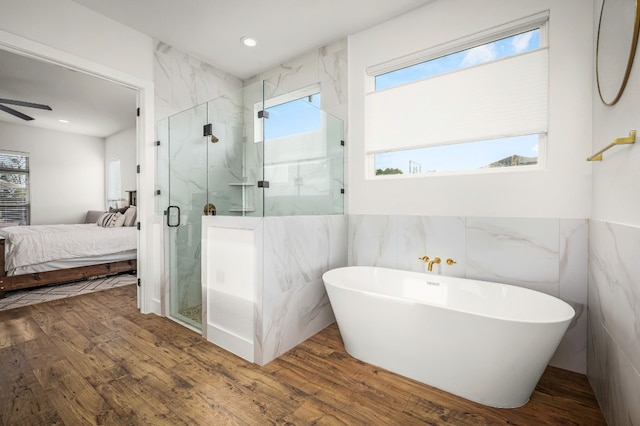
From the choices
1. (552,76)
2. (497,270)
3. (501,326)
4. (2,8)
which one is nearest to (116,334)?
(2,8)

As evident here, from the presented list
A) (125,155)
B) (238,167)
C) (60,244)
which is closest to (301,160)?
(238,167)

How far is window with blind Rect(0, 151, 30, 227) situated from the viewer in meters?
5.82

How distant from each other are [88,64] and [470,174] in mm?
3236

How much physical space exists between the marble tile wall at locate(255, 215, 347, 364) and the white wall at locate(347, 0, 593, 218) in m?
0.54

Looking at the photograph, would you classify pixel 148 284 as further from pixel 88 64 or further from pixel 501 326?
pixel 501 326

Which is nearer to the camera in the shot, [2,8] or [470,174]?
[2,8]

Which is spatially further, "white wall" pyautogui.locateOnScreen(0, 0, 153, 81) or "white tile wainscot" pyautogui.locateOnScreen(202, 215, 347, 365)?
"white wall" pyautogui.locateOnScreen(0, 0, 153, 81)

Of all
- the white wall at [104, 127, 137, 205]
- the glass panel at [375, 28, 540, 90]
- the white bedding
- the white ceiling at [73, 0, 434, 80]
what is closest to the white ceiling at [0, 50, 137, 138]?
the white wall at [104, 127, 137, 205]

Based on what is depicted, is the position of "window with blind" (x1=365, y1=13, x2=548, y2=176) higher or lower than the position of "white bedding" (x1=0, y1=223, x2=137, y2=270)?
higher

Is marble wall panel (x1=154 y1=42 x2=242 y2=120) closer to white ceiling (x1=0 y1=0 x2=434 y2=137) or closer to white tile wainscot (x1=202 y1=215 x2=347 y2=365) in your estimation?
white ceiling (x1=0 y1=0 x2=434 y2=137)

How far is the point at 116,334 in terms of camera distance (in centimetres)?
236

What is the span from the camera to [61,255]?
12.4 feet

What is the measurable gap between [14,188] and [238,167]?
674cm

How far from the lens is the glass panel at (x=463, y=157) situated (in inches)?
80.7
